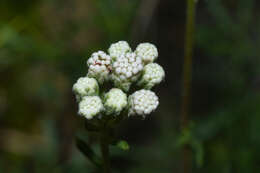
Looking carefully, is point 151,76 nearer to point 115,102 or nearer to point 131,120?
point 115,102

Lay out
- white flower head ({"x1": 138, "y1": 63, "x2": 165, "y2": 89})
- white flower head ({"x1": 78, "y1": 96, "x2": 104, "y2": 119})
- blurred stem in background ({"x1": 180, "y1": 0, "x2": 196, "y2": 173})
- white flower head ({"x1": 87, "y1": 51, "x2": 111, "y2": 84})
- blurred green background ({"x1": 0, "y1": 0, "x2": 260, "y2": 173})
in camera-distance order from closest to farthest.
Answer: white flower head ({"x1": 78, "y1": 96, "x2": 104, "y2": 119})
white flower head ({"x1": 87, "y1": 51, "x2": 111, "y2": 84})
white flower head ({"x1": 138, "y1": 63, "x2": 165, "y2": 89})
blurred stem in background ({"x1": 180, "y1": 0, "x2": 196, "y2": 173})
blurred green background ({"x1": 0, "y1": 0, "x2": 260, "y2": 173})

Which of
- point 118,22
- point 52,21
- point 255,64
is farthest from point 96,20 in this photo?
point 255,64

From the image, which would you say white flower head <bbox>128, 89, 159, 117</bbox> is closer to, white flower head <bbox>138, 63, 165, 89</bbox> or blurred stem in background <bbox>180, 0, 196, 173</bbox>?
white flower head <bbox>138, 63, 165, 89</bbox>

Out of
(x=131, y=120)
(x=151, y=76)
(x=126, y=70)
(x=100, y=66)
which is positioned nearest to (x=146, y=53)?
(x=151, y=76)

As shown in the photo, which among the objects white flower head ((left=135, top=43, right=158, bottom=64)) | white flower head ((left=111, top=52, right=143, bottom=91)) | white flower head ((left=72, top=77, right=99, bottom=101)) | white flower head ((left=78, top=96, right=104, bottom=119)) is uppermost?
white flower head ((left=135, top=43, right=158, bottom=64))

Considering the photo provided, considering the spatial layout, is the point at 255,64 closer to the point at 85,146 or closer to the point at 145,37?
the point at 145,37

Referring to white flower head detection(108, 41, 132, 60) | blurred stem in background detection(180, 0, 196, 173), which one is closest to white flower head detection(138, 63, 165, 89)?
white flower head detection(108, 41, 132, 60)
